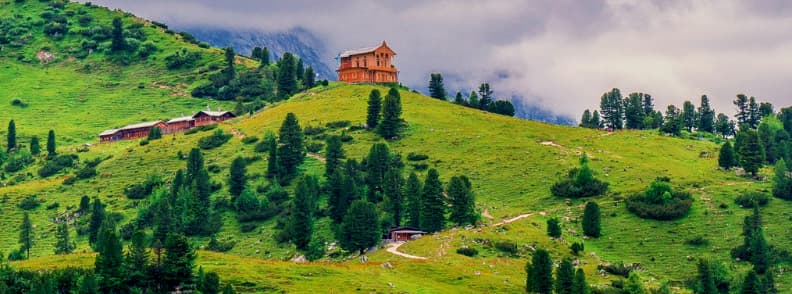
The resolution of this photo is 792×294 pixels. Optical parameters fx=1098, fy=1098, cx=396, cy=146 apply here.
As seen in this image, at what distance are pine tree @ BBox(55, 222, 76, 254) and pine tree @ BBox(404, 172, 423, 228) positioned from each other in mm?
49312

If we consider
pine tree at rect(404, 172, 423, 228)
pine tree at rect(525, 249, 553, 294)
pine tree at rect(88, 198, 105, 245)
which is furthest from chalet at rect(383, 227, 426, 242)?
pine tree at rect(88, 198, 105, 245)

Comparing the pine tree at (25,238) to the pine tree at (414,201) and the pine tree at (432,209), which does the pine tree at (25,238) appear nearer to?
the pine tree at (414,201)

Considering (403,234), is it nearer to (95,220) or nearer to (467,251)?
(467,251)

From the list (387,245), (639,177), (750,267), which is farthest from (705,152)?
(387,245)

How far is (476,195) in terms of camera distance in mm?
169625

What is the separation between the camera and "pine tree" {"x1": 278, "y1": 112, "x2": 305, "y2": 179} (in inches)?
7283

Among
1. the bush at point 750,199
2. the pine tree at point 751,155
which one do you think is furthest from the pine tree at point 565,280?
the pine tree at point 751,155

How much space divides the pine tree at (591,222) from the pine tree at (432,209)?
65.8 feet

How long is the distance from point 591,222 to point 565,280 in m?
36.7

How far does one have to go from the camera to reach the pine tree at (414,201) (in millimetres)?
155250

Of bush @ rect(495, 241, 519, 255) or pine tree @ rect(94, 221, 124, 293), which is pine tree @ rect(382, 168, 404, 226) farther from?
pine tree @ rect(94, 221, 124, 293)

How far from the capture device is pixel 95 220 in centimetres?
16988

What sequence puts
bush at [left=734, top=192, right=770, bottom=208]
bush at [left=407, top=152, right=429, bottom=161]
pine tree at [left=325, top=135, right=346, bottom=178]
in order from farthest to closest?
bush at [left=407, top=152, right=429, bottom=161], pine tree at [left=325, top=135, right=346, bottom=178], bush at [left=734, top=192, right=770, bottom=208]

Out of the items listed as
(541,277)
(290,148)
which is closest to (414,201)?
(290,148)
